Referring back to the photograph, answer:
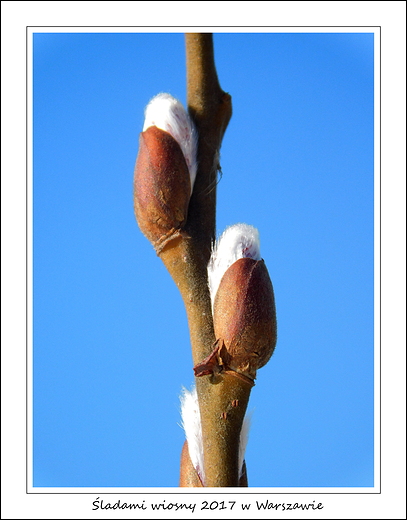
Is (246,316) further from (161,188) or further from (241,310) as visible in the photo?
(161,188)

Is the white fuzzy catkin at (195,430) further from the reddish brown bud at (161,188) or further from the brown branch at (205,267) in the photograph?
the reddish brown bud at (161,188)

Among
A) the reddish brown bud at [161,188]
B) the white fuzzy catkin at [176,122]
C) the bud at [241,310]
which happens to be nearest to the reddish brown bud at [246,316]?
the bud at [241,310]

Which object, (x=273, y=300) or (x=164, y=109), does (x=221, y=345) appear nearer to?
(x=273, y=300)

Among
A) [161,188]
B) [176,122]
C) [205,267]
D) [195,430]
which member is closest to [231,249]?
[205,267]

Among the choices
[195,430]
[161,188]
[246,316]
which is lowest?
[195,430]

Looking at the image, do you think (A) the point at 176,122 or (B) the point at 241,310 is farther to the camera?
(A) the point at 176,122

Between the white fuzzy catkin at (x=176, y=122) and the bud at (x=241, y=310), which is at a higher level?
the white fuzzy catkin at (x=176, y=122)
